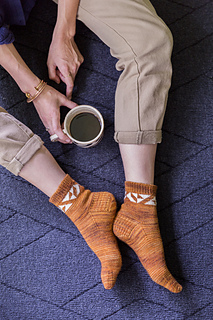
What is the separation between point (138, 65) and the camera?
86 cm

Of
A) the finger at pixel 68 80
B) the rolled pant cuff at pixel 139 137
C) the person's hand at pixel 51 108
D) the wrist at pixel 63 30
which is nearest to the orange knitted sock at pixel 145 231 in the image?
the rolled pant cuff at pixel 139 137

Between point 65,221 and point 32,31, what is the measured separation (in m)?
0.73

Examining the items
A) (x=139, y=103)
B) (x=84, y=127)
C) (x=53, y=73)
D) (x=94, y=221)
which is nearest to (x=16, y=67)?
(x=53, y=73)

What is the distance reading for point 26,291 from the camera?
992 mm

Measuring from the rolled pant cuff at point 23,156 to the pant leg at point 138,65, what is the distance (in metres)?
0.26

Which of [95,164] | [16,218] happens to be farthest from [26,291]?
[95,164]

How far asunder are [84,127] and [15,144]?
23 centimetres

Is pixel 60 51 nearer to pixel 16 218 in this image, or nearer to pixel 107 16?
pixel 107 16

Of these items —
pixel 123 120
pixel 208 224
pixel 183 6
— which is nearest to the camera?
pixel 123 120

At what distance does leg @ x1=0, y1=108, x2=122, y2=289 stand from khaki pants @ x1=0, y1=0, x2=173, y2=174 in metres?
0.02

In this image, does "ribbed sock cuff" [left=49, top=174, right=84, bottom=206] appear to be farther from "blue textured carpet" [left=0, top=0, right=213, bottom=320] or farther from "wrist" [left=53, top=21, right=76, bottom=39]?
"wrist" [left=53, top=21, right=76, bottom=39]

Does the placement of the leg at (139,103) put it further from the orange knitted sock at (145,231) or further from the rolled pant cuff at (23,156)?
the rolled pant cuff at (23,156)

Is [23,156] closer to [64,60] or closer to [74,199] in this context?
[74,199]

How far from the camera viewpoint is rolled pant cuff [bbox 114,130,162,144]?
0.86 meters
